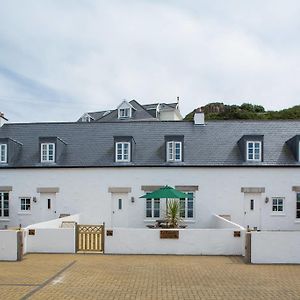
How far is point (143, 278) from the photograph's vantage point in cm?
1137

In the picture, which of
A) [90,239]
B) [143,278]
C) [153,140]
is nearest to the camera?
[143,278]

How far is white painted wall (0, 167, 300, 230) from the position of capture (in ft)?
75.3

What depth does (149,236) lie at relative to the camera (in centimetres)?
1538

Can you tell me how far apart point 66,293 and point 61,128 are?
18468 millimetres

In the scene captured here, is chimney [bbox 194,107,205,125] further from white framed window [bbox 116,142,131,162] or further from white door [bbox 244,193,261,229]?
white door [bbox 244,193,261,229]

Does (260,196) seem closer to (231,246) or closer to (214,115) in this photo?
(231,246)

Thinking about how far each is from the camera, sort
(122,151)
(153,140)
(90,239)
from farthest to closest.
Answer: (153,140) < (122,151) < (90,239)

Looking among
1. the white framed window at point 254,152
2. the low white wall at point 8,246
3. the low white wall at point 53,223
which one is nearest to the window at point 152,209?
the low white wall at point 53,223

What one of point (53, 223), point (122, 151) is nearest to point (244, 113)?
point (122, 151)

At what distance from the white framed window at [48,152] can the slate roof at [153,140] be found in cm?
42

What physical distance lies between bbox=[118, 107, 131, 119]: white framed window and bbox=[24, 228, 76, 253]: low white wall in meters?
34.9

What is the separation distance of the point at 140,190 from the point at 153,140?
348cm

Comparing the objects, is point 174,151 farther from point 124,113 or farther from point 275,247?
point 124,113

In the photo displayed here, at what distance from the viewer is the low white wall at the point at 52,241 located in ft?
A: 50.8
